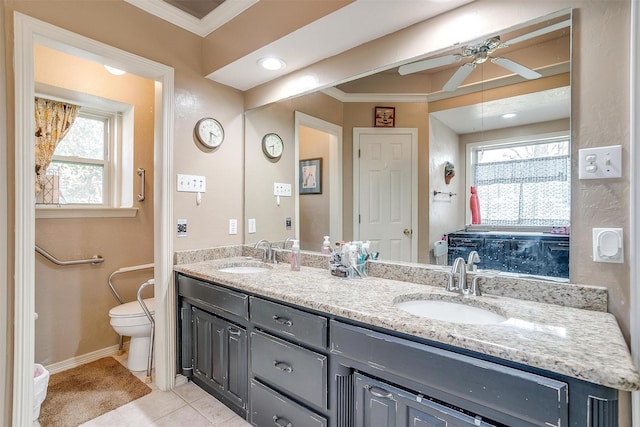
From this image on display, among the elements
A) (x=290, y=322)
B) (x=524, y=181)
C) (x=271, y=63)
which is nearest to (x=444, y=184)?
(x=524, y=181)

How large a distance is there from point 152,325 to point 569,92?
9.09 ft

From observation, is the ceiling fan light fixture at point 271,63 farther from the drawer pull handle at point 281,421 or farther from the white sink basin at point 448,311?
the drawer pull handle at point 281,421

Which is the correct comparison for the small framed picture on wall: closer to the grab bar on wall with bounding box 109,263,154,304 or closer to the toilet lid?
the toilet lid

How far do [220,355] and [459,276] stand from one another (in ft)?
4.66

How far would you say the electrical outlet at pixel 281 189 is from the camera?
2.45m

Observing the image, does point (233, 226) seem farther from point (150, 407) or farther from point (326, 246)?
point (150, 407)

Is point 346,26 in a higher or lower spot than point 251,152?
higher

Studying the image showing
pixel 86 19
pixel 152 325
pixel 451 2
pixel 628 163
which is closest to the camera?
pixel 628 163

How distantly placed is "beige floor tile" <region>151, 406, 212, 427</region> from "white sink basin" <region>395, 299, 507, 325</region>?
1.36 metres

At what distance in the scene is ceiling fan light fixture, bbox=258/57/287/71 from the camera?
2.03 m

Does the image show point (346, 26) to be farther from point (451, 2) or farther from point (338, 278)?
point (338, 278)

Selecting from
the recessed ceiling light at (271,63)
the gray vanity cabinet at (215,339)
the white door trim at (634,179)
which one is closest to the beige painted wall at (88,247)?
the gray vanity cabinet at (215,339)

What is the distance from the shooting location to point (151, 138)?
2.83m

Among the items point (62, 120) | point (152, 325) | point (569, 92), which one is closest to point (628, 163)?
point (569, 92)
